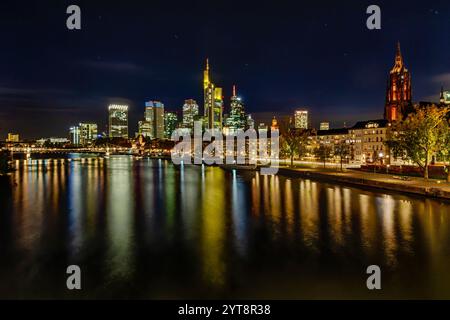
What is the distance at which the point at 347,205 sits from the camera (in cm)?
2914

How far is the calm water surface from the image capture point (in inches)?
492

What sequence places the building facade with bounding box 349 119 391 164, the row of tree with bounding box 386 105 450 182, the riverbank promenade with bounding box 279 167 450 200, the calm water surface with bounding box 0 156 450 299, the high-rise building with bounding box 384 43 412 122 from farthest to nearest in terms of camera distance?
the high-rise building with bounding box 384 43 412 122
the building facade with bounding box 349 119 391 164
the row of tree with bounding box 386 105 450 182
the riverbank promenade with bounding box 279 167 450 200
the calm water surface with bounding box 0 156 450 299

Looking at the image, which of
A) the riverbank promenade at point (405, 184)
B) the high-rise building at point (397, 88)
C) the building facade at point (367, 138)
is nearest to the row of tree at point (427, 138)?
the riverbank promenade at point (405, 184)

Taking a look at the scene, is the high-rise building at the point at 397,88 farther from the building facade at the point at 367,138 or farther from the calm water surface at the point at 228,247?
the calm water surface at the point at 228,247

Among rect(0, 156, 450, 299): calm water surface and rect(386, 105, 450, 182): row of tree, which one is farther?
rect(386, 105, 450, 182): row of tree

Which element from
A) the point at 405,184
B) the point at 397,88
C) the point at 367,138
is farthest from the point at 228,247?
the point at 397,88

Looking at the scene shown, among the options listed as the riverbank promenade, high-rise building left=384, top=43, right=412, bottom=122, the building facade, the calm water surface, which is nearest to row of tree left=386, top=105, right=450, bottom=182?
the riverbank promenade

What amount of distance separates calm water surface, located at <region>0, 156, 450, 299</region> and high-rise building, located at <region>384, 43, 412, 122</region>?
12535 cm

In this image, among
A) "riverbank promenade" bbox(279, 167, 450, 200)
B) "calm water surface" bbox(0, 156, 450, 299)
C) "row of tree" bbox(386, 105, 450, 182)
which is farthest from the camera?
"row of tree" bbox(386, 105, 450, 182)

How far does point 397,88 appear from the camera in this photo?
144 meters

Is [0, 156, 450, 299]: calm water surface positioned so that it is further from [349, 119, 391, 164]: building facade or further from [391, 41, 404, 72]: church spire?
[391, 41, 404, 72]: church spire

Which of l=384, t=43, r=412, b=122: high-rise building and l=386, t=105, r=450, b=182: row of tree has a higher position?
l=384, t=43, r=412, b=122: high-rise building

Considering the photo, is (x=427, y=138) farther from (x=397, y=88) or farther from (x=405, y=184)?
(x=397, y=88)

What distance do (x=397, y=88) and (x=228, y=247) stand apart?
5838 inches
